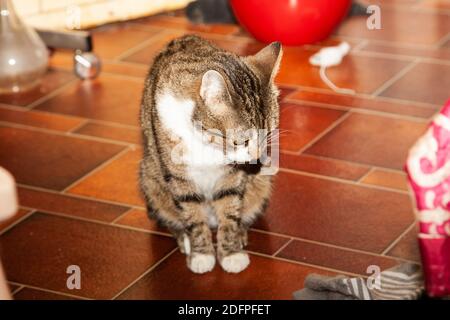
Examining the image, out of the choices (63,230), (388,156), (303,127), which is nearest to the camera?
(63,230)

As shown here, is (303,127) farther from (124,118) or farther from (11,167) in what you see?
(11,167)

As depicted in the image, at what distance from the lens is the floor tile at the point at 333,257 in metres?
2.22

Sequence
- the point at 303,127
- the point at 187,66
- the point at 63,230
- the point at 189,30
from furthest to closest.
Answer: the point at 189,30
the point at 303,127
the point at 63,230
the point at 187,66

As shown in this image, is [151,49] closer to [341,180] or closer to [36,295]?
[341,180]

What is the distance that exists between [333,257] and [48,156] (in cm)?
104

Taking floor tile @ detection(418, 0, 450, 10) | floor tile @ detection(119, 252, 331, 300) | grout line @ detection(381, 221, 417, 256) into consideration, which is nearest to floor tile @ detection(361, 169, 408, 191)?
grout line @ detection(381, 221, 417, 256)

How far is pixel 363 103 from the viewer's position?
124 inches

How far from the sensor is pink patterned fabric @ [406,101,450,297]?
5.02 ft

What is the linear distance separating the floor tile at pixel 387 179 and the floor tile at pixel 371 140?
43mm

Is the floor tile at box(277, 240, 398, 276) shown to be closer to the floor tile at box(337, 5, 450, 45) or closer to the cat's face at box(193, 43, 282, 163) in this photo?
the cat's face at box(193, 43, 282, 163)

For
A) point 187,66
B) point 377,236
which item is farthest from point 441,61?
point 187,66

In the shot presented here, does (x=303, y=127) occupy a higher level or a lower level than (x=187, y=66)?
lower

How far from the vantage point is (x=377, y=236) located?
2.36 m
